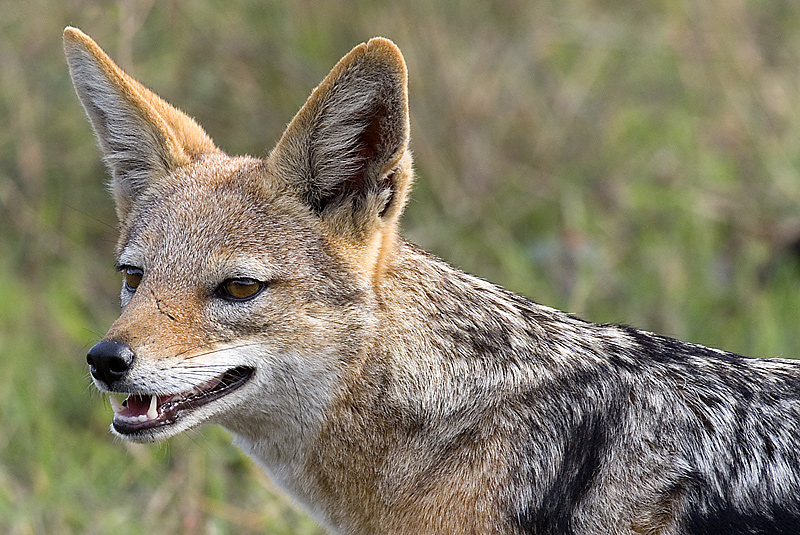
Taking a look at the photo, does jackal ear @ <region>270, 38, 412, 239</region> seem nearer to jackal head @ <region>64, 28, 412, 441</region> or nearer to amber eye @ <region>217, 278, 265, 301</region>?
jackal head @ <region>64, 28, 412, 441</region>

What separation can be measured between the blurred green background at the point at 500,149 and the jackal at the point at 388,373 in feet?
11.1

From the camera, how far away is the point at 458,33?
9.65 metres

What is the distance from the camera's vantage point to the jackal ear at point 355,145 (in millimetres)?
4324

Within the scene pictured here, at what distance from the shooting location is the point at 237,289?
4.33 metres

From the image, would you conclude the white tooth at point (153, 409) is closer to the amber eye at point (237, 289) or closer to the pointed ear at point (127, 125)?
the amber eye at point (237, 289)

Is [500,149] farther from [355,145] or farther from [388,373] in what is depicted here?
[388,373]

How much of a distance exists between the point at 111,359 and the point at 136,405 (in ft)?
1.12

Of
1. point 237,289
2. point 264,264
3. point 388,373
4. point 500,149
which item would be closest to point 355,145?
point 264,264

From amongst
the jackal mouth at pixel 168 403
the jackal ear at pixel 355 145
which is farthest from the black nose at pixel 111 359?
the jackal ear at pixel 355 145

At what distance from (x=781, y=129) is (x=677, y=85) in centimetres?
157

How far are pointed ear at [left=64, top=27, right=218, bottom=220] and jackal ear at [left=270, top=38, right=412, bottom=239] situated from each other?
24.7 inches

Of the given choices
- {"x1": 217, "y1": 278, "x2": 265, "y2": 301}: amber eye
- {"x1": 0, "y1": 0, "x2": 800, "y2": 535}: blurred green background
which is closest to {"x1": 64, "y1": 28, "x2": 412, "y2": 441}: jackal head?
{"x1": 217, "y1": 278, "x2": 265, "y2": 301}: amber eye

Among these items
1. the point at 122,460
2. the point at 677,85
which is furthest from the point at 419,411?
the point at 677,85

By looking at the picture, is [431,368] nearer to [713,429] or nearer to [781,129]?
[713,429]
